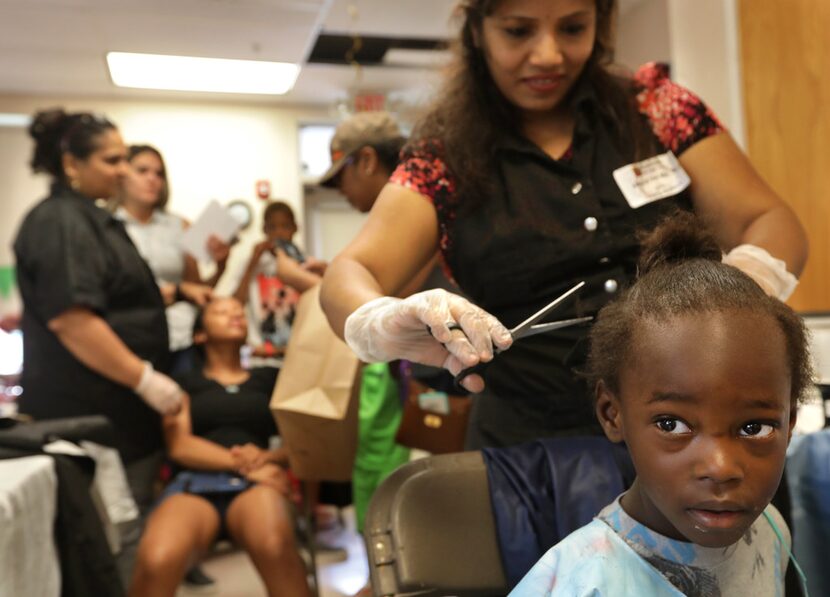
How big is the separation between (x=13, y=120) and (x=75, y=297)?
4733mm

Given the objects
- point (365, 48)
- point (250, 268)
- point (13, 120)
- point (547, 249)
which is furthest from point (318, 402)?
point (13, 120)

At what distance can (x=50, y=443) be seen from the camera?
1739 millimetres

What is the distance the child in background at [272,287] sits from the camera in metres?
3.40

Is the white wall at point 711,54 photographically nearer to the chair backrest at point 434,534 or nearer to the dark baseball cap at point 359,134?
the dark baseball cap at point 359,134

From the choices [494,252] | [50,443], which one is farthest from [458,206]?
[50,443]

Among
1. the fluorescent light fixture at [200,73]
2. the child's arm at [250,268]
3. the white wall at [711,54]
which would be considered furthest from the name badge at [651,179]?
the fluorescent light fixture at [200,73]

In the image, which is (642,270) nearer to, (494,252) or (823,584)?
(494,252)

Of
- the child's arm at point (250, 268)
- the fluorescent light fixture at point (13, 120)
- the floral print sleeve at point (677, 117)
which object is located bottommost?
the child's arm at point (250, 268)

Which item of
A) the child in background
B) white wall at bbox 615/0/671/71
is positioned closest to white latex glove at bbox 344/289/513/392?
the child in background

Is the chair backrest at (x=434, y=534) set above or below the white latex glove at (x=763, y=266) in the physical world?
below

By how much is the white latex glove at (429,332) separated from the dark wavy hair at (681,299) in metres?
0.13

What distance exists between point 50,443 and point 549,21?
1.34 meters

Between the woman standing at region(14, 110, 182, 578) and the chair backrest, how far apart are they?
1446 mm

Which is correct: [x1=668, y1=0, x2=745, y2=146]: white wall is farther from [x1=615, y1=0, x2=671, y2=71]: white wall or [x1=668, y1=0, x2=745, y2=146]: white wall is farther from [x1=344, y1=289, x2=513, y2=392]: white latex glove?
[x1=344, y1=289, x2=513, y2=392]: white latex glove
